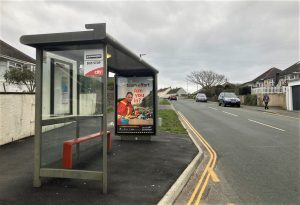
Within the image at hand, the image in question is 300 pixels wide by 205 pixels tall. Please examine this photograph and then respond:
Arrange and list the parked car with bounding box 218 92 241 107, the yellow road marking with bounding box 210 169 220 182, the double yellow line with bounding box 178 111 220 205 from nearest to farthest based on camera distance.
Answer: the double yellow line with bounding box 178 111 220 205
the yellow road marking with bounding box 210 169 220 182
the parked car with bounding box 218 92 241 107

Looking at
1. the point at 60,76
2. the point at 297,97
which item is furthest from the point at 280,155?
the point at 297,97

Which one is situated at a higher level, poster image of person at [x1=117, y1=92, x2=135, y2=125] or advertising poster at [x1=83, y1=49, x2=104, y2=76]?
advertising poster at [x1=83, y1=49, x2=104, y2=76]

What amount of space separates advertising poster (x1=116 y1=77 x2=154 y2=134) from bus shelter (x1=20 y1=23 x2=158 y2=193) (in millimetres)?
1902

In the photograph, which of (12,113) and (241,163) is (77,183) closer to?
(241,163)

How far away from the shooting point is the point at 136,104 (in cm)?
1073

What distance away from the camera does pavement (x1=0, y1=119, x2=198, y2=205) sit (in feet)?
16.1

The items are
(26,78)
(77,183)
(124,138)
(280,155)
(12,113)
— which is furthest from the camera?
(26,78)

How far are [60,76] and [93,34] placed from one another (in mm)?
1620

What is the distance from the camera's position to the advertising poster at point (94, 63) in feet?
17.5

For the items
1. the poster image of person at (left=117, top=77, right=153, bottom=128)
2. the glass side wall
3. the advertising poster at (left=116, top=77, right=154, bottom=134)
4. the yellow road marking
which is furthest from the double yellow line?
the poster image of person at (left=117, top=77, right=153, bottom=128)

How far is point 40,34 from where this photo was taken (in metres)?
5.25

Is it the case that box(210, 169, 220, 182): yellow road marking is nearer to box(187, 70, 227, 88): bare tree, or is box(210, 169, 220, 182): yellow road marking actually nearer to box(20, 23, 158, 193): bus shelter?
box(20, 23, 158, 193): bus shelter

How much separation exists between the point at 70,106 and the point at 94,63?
180 centimetres

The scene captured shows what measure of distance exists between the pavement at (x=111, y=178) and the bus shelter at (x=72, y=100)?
0.55ft
